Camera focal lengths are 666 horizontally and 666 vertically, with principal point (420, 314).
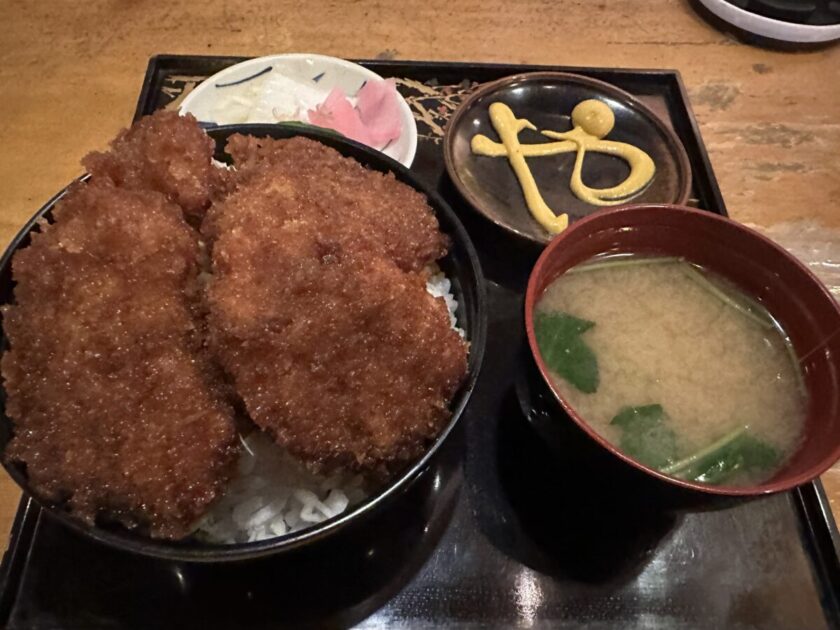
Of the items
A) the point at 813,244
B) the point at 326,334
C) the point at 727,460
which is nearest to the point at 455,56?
the point at 813,244

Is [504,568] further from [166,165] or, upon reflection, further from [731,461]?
[166,165]

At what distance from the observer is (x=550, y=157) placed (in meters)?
2.10

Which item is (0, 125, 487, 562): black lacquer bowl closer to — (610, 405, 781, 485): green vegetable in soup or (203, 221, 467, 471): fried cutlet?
(203, 221, 467, 471): fried cutlet

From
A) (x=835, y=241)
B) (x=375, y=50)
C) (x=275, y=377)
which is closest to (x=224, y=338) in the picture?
(x=275, y=377)

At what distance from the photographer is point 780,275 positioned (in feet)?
4.66

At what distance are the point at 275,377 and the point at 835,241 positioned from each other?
1.76 metres

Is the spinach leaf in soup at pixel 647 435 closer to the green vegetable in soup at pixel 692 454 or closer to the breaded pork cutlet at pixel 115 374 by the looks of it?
the green vegetable in soup at pixel 692 454

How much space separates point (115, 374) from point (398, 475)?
523mm

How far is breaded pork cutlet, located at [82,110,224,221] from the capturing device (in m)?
1.36

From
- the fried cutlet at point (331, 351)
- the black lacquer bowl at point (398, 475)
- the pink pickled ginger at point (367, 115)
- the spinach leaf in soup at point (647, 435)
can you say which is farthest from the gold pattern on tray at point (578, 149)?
the fried cutlet at point (331, 351)

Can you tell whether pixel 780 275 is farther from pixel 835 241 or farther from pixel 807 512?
pixel 835 241

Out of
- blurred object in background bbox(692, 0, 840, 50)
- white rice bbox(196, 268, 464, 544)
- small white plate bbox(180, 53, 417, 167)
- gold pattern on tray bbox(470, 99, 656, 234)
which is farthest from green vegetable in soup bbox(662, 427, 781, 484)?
blurred object in background bbox(692, 0, 840, 50)

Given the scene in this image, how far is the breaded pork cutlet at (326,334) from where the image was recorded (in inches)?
45.4

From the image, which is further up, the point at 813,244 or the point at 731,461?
the point at 731,461
